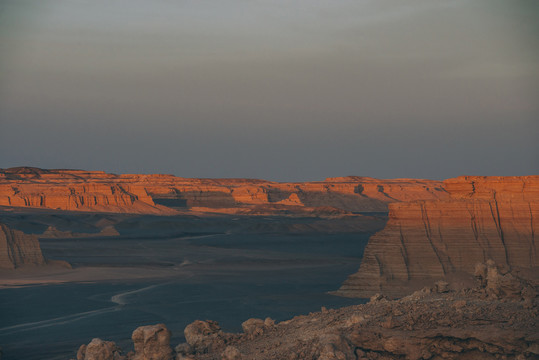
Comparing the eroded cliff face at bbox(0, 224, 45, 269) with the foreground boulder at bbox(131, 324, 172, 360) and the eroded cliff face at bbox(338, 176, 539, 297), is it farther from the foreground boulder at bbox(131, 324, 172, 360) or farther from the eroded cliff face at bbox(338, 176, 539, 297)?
the foreground boulder at bbox(131, 324, 172, 360)

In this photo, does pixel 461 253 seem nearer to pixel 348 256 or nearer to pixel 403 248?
pixel 403 248

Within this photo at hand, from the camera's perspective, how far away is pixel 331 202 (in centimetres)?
19500

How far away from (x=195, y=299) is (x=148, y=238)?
6723 cm

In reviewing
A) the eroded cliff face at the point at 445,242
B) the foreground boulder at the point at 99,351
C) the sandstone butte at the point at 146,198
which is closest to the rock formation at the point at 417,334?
the foreground boulder at the point at 99,351

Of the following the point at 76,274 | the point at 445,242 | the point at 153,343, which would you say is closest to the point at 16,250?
the point at 76,274

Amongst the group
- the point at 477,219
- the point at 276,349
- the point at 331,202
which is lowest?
the point at 276,349

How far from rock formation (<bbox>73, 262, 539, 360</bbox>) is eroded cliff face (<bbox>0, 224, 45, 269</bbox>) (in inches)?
A: 1560

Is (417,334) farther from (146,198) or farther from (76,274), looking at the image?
(146,198)

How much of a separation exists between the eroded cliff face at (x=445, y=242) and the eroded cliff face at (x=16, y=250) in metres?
25.5

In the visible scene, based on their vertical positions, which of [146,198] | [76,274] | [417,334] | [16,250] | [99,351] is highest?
[146,198]

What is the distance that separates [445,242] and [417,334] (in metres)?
22.9

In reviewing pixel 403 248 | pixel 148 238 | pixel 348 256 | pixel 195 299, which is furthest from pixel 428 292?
pixel 148 238

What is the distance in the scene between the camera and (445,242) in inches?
1414

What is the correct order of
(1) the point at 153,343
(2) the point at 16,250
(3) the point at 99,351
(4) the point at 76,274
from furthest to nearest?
(4) the point at 76,274 → (2) the point at 16,250 → (3) the point at 99,351 → (1) the point at 153,343
